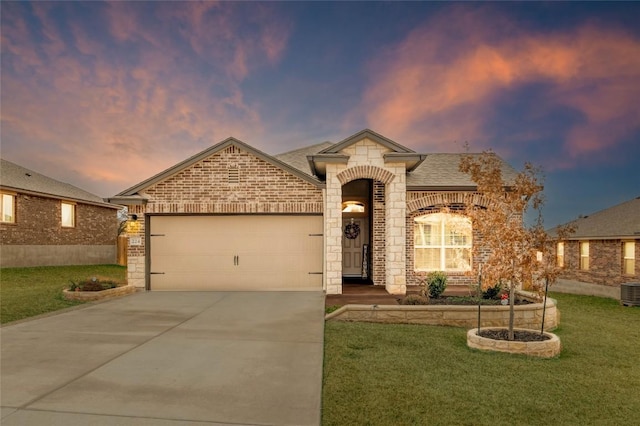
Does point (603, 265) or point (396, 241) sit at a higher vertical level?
point (396, 241)

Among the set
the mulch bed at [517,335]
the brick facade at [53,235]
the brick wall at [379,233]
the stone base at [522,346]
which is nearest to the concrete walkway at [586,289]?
the brick wall at [379,233]

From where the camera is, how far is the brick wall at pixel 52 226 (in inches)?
729

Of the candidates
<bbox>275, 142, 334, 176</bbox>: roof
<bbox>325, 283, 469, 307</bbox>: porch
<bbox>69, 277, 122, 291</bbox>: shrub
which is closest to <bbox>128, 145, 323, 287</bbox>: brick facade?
<bbox>69, 277, 122, 291</bbox>: shrub

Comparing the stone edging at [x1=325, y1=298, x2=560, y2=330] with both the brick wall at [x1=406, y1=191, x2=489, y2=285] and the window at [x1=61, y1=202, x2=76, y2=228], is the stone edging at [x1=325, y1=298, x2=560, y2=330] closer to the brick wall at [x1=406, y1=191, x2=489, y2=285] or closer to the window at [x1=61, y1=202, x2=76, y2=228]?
the brick wall at [x1=406, y1=191, x2=489, y2=285]

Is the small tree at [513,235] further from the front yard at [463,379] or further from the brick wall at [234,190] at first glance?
the brick wall at [234,190]

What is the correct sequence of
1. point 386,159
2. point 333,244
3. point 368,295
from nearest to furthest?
point 368,295 < point 333,244 < point 386,159

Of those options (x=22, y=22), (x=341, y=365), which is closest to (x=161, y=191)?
(x=22, y=22)

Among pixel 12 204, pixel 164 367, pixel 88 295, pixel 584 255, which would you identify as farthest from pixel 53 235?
pixel 584 255

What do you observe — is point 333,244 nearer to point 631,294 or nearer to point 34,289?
point 34,289

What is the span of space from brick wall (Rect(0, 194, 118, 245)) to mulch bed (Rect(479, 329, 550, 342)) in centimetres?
2045

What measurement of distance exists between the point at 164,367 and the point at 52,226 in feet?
63.0

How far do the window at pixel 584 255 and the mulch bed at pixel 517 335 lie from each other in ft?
48.4

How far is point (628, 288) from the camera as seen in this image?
579 inches

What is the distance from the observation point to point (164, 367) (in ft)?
18.2
